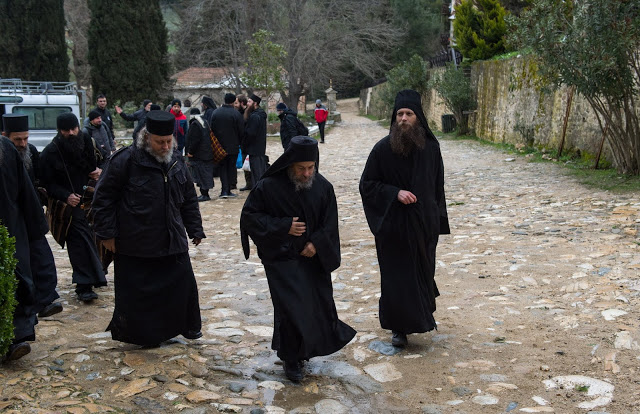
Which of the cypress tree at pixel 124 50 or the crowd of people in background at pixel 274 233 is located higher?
the cypress tree at pixel 124 50

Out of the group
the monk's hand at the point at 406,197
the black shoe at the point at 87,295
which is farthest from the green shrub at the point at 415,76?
the monk's hand at the point at 406,197

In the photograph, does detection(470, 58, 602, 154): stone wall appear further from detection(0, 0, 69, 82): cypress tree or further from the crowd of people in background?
detection(0, 0, 69, 82): cypress tree

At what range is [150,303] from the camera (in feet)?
17.2

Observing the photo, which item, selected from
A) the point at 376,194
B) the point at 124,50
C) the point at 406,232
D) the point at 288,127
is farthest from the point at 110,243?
the point at 124,50

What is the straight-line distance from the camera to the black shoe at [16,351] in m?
4.67

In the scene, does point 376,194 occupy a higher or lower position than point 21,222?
higher

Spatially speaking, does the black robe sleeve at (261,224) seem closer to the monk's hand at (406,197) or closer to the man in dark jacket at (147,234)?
the man in dark jacket at (147,234)

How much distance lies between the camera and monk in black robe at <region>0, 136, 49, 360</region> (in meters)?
4.93

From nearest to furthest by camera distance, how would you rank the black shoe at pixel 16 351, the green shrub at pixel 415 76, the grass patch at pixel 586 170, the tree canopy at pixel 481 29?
the black shoe at pixel 16 351
the grass patch at pixel 586 170
the tree canopy at pixel 481 29
the green shrub at pixel 415 76

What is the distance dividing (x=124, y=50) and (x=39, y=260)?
109 feet

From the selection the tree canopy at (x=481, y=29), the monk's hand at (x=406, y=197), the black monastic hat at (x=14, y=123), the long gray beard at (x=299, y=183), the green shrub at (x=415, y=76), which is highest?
the tree canopy at (x=481, y=29)

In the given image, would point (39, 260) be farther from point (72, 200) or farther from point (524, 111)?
point (524, 111)

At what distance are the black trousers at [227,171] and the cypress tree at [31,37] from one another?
25121 millimetres

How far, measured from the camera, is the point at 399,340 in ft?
17.7
